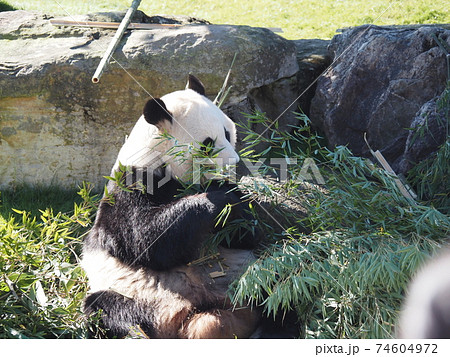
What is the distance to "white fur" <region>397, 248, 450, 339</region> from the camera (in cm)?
186

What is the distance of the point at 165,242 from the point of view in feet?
7.88

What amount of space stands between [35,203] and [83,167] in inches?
18.1

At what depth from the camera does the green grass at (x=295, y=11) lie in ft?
21.3

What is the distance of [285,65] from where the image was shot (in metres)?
4.26

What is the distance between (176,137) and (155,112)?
0.18m

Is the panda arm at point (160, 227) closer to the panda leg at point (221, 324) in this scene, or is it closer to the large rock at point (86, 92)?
the panda leg at point (221, 324)

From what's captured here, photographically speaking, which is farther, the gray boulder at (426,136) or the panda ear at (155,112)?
the gray boulder at (426,136)

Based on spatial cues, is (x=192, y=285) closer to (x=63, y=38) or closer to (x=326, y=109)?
(x=326, y=109)

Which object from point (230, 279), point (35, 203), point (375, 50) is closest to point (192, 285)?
point (230, 279)

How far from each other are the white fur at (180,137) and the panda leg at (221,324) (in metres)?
0.70

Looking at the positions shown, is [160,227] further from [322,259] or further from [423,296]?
[423,296]

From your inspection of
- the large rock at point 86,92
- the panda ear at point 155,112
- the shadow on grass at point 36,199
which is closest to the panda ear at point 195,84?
the panda ear at point 155,112

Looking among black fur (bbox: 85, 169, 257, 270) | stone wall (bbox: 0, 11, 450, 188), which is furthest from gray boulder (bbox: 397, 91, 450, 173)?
black fur (bbox: 85, 169, 257, 270)

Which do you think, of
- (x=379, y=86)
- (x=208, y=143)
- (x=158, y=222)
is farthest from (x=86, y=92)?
(x=379, y=86)
